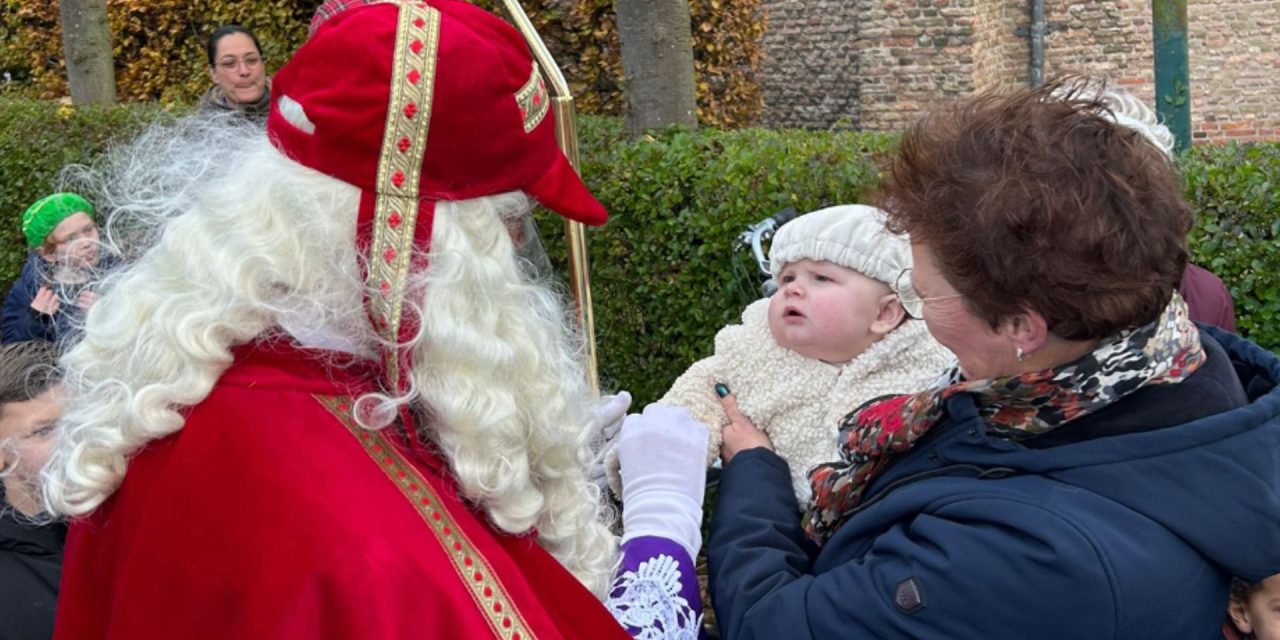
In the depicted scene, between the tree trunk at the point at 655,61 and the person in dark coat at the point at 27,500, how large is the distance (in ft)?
10.5

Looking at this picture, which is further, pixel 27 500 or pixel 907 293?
pixel 27 500

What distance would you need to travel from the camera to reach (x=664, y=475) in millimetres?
2422

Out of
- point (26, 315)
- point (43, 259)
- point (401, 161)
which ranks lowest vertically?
point (26, 315)

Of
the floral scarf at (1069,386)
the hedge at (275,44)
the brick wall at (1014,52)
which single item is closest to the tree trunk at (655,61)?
the hedge at (275,44)

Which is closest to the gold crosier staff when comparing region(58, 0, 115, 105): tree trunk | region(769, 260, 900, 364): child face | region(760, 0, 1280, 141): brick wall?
region(769, 260, 900, 364): child face

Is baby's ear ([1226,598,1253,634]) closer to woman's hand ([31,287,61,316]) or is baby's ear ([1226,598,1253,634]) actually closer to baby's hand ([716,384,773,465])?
baby's hand ([716,384,773,465])

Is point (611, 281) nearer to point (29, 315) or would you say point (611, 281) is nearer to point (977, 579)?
point (29, 315)

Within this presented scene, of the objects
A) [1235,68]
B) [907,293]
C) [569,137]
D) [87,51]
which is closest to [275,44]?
[87,51]

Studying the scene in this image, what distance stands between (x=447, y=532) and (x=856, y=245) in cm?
131

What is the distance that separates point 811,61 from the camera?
13383 millimetres

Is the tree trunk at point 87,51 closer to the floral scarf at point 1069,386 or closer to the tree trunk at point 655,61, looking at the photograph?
the tree trunk at point 655,61

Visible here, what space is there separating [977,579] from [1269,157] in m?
2.82

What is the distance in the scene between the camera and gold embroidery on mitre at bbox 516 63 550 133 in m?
1.81

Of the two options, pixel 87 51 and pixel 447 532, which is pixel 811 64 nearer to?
pixel 87 51
